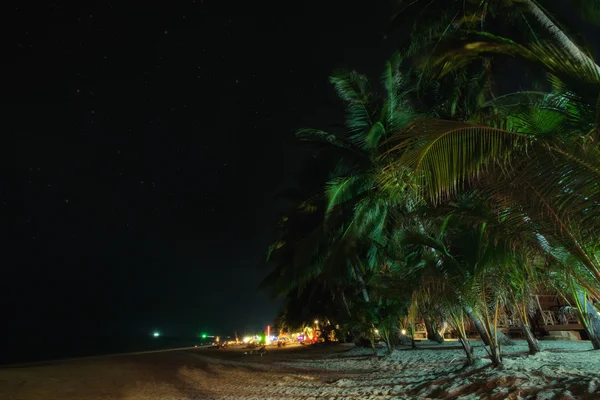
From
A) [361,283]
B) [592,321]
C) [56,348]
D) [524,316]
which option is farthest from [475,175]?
[56,348]

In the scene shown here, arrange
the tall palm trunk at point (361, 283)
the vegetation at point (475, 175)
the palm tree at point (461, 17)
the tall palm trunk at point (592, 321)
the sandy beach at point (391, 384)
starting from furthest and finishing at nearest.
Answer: the tall palm trunk at point (361, 283) → the tall palm trunk at point (592, 321) → the palm tree at point (461, 17) → the sandy beach at point (391, 384) → the vegetation at point (475, 175)

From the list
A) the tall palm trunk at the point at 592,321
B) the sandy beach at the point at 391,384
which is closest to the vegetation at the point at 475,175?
the tall palm trunk at the point at 592,321

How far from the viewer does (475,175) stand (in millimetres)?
3305

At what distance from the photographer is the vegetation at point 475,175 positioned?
2959mm

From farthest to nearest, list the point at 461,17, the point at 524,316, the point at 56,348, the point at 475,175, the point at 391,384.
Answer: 1. the point at 56,348
2. the point at 461,17
3. the point at 524,316
4. the point at 391,384
5. the point at 475,175

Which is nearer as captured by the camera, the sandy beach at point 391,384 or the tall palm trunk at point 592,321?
the sandy beach at point 391,384

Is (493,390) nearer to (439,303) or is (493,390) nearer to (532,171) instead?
(439,303)

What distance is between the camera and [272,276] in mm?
21672

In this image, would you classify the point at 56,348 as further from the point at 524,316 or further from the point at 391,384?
the point at 524,316

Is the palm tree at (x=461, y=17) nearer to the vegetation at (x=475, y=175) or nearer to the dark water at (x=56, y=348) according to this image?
the vegetation at (x=475, y=175)

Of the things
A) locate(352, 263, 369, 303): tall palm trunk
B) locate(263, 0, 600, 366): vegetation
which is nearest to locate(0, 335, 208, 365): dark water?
locate(352, 263, 369, 303): tall palm trunk

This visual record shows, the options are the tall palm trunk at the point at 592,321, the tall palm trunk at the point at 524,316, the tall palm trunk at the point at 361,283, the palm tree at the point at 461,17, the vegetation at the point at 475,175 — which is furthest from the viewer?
the tall palm trunk at the point at 361,283

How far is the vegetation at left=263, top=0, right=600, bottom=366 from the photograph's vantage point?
9.71 ft

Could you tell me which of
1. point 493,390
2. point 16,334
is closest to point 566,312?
point 493,390
